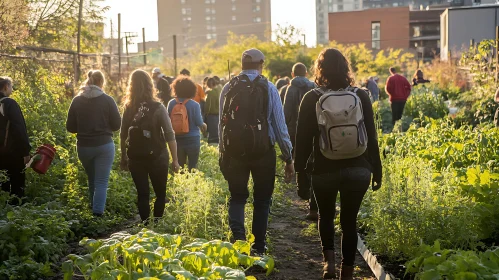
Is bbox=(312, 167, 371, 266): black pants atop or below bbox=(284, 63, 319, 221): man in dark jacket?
below

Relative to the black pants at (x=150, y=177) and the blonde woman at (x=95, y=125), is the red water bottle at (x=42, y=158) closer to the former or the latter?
the blonde woman at (x=95, y=125)

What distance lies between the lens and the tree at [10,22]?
1359cm

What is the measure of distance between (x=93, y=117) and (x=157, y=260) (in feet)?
15.2

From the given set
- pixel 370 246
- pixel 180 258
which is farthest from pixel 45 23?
pixel 180 258

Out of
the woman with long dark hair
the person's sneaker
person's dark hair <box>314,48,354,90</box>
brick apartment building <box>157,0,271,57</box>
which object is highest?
brick apartment building <box>157,0,271,57</box>

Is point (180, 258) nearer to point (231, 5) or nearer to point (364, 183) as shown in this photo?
point (364, 183)

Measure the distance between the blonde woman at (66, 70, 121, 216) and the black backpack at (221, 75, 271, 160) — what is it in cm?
233

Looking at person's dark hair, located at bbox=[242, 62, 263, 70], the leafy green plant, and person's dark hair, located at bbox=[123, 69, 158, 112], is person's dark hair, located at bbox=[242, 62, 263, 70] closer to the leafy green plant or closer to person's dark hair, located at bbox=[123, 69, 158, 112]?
person's dark hair, located at bbox=[123, 69, 158, 112]

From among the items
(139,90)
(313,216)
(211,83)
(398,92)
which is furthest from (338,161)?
(398,92)

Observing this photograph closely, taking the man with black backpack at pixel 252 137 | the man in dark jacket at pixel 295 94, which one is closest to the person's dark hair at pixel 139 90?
the man with black backpack at pixel 252 137

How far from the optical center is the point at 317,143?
19.7 feet

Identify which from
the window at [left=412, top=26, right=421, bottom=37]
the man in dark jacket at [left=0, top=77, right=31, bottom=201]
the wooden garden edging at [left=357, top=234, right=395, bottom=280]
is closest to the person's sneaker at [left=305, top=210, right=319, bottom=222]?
the wooden garden edging at [left=357, top=234, right=395, bottom=280]

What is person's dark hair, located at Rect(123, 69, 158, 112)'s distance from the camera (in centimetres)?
796

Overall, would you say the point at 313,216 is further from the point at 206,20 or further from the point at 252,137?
the point at 206,20
